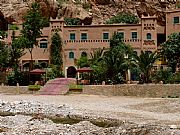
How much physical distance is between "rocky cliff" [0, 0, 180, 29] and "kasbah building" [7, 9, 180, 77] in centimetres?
688

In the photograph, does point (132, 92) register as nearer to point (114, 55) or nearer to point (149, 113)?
point (114, 55)

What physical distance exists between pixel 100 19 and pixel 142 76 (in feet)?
74.3

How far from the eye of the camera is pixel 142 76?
49000mm

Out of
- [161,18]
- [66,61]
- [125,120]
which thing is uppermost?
[161,18]

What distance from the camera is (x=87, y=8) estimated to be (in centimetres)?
6906

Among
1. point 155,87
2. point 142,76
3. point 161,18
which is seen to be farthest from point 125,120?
point 161,18

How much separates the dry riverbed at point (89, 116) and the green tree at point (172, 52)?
44.1 feet

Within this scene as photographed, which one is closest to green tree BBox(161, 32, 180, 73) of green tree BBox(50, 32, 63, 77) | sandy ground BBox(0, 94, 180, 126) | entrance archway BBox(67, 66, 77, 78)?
entrance archway BBox(67, 66, 77, 78)

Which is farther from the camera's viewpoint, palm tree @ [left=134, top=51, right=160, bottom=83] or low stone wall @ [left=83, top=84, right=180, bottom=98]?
palm tree @ [left=134, top=51, right=160, bottom=83]

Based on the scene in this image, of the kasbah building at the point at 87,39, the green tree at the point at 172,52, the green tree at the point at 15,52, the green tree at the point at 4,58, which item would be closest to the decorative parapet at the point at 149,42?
the kasbah building at the point at 87,39

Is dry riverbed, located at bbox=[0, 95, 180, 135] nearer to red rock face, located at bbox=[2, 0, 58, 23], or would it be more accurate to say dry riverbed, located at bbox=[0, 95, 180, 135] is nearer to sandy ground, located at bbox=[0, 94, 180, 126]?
sandy ground, located at bbox=[0, 94, 180, 126]

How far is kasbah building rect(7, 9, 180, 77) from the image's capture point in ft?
195

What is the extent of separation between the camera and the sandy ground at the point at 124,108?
2964 centimetres

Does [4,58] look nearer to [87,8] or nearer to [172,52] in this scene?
[87,8]
